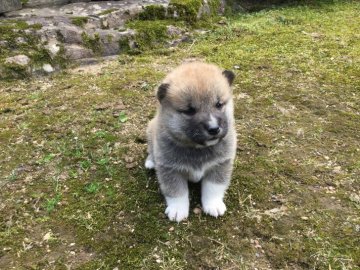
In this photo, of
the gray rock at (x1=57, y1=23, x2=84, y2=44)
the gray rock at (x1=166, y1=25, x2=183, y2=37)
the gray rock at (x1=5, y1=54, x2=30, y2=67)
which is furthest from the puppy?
the gray rock at (x1=166, y1=25, x2=183, y2=37)

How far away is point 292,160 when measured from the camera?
429cm

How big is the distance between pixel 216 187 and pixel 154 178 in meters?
0.79

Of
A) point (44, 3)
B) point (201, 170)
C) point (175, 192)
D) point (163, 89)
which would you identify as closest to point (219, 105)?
point (163, 89)

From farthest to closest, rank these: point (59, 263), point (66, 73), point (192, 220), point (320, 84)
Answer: point (66, 73) → point (320, 84) → point (192, 220) → point (59, 263)

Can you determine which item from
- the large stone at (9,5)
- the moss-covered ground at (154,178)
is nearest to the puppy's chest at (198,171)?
the moss-covered ground at (154,178)

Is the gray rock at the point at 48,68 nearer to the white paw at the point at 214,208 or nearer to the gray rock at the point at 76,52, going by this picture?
the gray rock at the point at 76,52

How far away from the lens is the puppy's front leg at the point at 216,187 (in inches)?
141

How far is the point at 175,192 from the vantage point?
3562mm

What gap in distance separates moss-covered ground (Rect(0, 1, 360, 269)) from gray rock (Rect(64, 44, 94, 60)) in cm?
39

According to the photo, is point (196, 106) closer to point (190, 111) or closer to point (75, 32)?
point (190, 111)

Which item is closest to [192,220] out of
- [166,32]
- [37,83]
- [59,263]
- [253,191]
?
[253,191]

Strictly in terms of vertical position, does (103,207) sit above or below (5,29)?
below

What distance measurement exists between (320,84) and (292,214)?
106 inches

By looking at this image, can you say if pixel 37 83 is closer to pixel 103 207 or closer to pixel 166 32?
pixel 166 32
